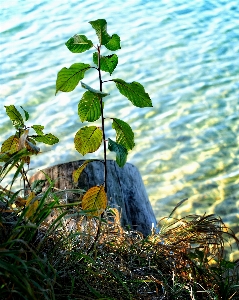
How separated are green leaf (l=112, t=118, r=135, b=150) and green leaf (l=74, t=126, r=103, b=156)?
52 millimetres

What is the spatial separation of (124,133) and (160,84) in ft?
12.1

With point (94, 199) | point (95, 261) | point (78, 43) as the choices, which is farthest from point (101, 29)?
point (95, 261)

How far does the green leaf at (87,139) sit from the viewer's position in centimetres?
158

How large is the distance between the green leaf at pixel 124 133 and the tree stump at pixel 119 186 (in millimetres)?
588

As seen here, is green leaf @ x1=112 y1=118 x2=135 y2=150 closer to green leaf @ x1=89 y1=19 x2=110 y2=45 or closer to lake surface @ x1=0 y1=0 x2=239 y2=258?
green leaf @ x1=89 y1=19 x2=110 y2=45

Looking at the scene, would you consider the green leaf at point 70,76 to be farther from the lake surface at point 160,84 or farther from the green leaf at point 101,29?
the lake surface at point 160,84

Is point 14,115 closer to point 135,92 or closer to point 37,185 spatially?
point 37,185

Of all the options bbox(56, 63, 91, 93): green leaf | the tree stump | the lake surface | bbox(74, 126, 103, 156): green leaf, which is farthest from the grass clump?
the lake surface

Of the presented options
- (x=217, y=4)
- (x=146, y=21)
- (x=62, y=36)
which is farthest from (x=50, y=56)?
(x=217, y=4)

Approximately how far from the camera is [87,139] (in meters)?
1.58

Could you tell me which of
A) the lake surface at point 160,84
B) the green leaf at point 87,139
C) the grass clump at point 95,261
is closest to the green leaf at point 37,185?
the grass clump at point 95,261

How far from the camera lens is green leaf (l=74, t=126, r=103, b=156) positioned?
1.58 meters

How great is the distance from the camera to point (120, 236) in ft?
5.38

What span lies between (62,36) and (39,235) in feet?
17.2
